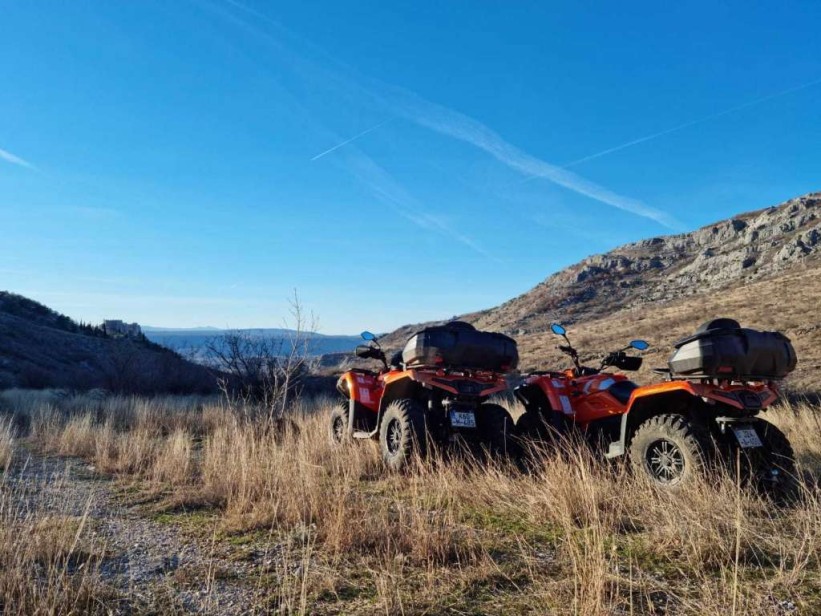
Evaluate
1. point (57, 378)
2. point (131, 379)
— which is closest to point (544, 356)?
point (131, 379)

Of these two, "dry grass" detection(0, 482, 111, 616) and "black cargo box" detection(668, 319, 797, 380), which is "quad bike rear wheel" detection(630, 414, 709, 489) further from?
Answer: "dry grass" detection(0, 482, 111, 616)

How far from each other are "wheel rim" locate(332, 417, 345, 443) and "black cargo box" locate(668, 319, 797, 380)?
509cm

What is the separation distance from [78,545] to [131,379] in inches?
690

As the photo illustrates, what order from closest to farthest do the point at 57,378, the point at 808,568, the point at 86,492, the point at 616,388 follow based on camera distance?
the point at 808,568 < the point at 86,492 < the point at 616,388 < the point at 57,378

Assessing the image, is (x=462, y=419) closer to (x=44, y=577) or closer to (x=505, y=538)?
(x=505, y=538)

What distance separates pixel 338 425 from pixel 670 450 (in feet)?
17.0

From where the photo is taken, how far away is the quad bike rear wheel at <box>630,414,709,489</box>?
474 cm

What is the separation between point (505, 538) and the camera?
3.91 meters

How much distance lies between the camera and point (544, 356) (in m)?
32.6

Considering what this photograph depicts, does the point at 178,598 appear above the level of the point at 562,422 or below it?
below

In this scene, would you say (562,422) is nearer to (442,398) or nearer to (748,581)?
(442,398)

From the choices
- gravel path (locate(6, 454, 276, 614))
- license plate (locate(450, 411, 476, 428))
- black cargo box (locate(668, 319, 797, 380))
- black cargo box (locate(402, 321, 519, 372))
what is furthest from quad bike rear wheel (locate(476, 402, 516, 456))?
gravel path (locate(6, 454, 276, 614))

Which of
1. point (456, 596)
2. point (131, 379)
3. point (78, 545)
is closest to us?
point (456, 596)

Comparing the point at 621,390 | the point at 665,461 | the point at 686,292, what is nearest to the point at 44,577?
the point at 665,461
